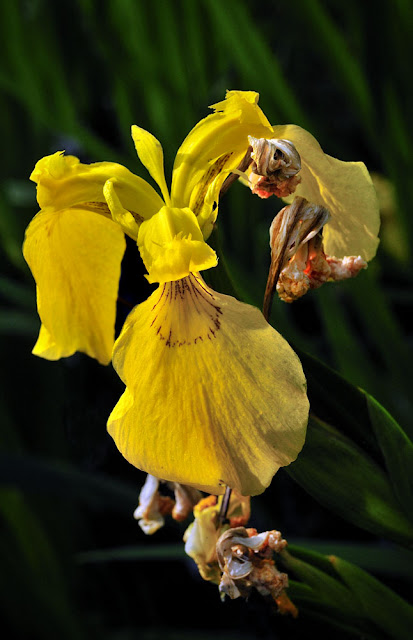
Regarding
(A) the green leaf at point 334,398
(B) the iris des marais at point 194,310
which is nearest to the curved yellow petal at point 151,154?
(B) the iris des marais at point 194,310

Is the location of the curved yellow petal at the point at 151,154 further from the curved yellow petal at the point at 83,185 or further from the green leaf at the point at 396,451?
the green leaf at the point at 396,451

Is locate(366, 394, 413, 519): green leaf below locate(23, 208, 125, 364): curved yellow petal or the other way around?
below

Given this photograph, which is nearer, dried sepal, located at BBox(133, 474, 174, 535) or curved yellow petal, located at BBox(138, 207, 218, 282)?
curved yellow petal, located at BBox(138, 207, 218, 282)

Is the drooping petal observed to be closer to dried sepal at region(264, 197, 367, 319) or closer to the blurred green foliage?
dried sepal at region(264, 197, 367, 319)

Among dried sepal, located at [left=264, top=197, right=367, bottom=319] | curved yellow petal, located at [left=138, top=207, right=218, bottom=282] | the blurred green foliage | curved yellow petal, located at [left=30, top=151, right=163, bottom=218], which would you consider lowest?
the blurred green foliage

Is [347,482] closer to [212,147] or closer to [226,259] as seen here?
[212,147]

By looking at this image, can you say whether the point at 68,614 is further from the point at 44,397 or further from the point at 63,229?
the point at 63,229

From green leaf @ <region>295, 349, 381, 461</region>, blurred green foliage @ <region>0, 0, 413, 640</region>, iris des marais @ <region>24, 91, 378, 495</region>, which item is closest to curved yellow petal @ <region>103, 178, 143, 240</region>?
iris des marais @ <region>24, 91, 378, 495</region>

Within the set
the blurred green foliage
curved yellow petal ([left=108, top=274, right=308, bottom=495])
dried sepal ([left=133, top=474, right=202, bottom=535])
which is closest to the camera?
curved yellow petal ([left=108, top=274, right=308, bottom=495])
